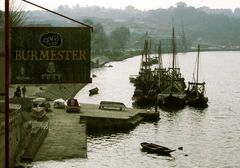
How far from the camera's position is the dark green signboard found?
680 inches

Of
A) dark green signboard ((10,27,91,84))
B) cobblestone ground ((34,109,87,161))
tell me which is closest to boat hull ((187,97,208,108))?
cobblestone ground ((34,109,87,161))

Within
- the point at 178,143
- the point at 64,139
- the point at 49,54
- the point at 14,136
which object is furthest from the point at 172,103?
the point at 49,54

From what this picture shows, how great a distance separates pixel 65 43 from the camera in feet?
58.5

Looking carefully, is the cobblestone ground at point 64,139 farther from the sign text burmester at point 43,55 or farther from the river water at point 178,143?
the sign text burmester at point 43,55

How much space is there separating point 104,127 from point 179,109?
28.4 metres

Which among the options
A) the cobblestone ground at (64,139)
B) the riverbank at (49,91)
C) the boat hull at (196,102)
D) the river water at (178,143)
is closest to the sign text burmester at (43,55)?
the river water at (178,143)

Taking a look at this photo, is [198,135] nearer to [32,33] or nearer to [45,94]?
[45,94]

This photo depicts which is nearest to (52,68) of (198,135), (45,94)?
(198,135)

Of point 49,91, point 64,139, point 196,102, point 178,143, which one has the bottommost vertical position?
point 178,143

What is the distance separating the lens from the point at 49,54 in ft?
57.7

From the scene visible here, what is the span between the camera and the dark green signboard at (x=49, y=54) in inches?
680

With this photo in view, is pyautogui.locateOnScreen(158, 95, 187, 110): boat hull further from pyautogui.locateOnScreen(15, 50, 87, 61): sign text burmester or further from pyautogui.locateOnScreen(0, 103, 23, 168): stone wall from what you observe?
pyautogui.locateOnScreen(15, 50, 87, 61): sign text burmester

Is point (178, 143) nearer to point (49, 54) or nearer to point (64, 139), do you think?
point (64, 139)

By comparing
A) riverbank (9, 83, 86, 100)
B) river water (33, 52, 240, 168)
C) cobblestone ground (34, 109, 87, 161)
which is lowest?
river water (33, 52, 240, 168)
